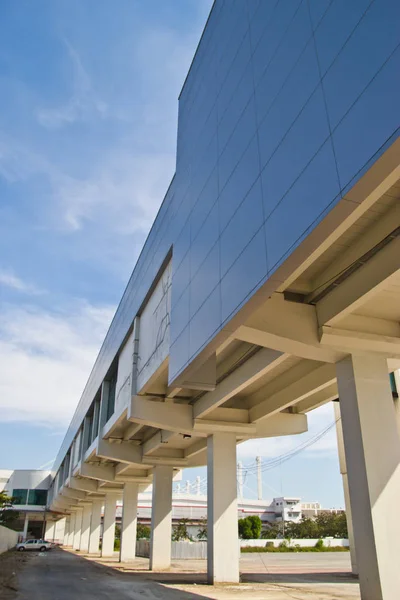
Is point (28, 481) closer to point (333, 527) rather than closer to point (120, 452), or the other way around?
point (333, 527)

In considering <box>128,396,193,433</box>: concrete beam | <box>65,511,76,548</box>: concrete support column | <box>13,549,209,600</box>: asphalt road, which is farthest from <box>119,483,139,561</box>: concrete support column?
<box>65,511,76,548</box>: concrete support column

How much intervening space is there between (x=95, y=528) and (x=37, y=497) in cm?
2951

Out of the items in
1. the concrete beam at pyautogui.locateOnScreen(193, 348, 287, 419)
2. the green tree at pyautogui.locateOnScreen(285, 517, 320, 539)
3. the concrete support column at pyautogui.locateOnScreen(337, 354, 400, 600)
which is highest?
the concrete beam at pyautogui.locateOnScreen(193, 348, 287, 419)

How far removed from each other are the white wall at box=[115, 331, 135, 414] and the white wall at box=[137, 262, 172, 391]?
113cm

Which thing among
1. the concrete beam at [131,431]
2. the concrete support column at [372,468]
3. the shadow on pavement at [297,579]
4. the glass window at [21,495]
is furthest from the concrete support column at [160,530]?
the glass window at [21,495]

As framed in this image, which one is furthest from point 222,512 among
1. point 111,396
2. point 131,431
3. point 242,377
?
point 111,396

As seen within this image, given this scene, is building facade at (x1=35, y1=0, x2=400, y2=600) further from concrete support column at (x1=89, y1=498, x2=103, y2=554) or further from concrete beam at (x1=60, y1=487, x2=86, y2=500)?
concrete beam at (x1=60, y1=487, x2=86, y2=500)

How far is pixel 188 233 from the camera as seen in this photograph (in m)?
12.4

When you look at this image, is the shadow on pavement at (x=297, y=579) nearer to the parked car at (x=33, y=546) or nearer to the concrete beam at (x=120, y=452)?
the concrete beam at (x=120, y=452)

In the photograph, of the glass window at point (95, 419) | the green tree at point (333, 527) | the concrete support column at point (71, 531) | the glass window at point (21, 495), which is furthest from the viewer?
the glass window at point (21, 495)

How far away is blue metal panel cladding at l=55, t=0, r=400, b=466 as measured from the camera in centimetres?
541

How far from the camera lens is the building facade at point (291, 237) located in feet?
18.7

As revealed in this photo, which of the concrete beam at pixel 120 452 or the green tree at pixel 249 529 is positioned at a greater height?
the concrete beam at pixel 120 452

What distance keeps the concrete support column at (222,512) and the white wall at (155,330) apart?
3.71 m
